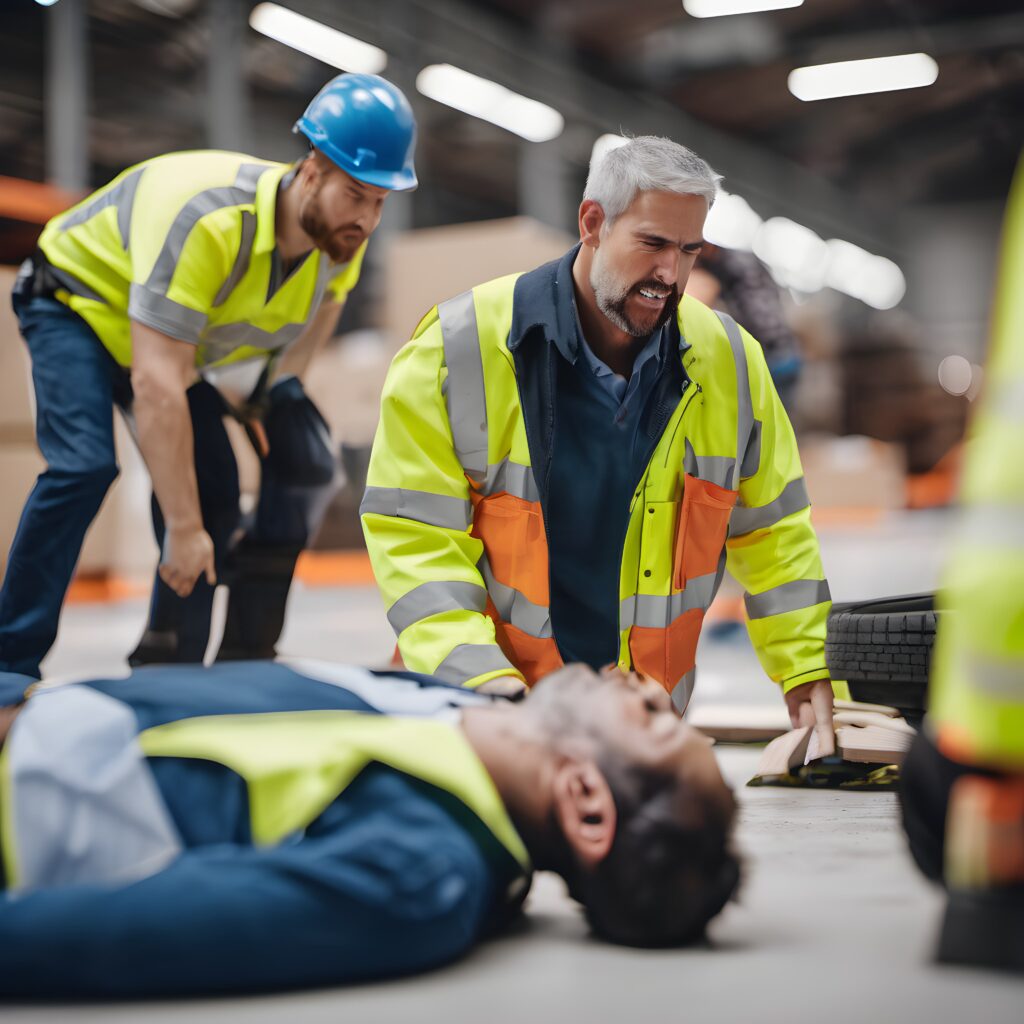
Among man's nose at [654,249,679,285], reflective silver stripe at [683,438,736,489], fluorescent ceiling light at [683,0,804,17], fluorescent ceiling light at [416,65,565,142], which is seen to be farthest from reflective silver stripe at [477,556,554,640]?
fluorescent ceiling light at [683,0,804,17]

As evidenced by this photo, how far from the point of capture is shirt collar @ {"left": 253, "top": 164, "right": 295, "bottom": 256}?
3.02 metres

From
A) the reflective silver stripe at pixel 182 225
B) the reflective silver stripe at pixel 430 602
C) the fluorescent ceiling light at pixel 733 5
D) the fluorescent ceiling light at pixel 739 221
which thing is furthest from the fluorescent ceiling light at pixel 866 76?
the reflective silver stripe at pixel 430 602

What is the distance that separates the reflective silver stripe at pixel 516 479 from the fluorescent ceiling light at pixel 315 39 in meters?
6.65

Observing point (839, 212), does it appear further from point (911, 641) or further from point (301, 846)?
point (301, 846)

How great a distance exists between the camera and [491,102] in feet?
38.7

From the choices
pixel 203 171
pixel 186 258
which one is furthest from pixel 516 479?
pixel 203 171

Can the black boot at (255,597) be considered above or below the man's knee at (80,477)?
below

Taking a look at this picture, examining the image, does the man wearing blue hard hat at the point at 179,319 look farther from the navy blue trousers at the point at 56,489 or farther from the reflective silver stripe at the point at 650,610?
the reflective silver stripe at the point at 650,610

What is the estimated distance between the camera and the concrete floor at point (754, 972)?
1222 mm

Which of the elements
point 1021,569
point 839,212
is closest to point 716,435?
point 1021,569

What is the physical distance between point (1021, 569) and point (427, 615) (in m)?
1.19

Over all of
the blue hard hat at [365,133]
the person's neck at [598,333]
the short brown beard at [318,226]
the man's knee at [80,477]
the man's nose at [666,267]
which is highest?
the blue hard hat at [365,133]

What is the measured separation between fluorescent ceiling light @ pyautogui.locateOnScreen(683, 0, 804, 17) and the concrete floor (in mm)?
10620

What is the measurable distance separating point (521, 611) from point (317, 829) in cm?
107
